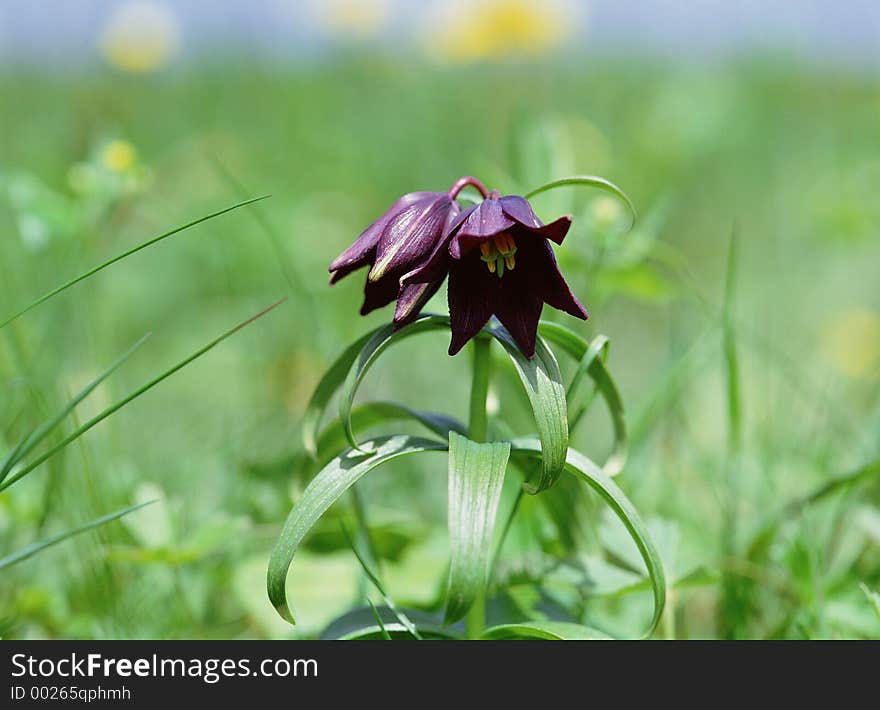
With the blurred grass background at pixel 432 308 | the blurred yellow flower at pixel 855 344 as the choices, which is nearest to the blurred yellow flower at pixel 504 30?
→ the blurred grass background at pixel 432 308

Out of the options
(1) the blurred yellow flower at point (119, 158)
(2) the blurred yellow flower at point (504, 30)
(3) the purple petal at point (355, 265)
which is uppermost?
(2) the blurred yellow flower at point (504, 30)

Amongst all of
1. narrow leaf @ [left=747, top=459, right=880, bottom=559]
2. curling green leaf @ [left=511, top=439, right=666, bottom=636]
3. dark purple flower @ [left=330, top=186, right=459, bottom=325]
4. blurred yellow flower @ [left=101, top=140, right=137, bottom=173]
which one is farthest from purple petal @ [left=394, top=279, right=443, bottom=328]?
blurred yellow flower @ [left=101, top=140, right=137, bottom=173]

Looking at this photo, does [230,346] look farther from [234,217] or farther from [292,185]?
[292,185]

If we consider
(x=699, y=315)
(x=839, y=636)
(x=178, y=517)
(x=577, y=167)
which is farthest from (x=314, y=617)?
(x=577, y=167)

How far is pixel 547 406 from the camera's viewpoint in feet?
3.41

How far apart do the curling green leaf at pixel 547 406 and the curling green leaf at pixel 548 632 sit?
0.53ft

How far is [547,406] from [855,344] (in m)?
2.11

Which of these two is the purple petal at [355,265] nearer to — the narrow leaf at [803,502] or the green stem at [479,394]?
the green stem at [479,394]

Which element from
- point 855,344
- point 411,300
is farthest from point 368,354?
point 855,344

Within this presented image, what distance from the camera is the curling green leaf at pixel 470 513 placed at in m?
0.97

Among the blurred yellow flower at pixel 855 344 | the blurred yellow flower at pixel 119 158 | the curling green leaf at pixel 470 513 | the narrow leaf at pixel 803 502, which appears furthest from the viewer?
the blurred yellow flower at pixel 855 344

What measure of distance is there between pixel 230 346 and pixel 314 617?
57.3 inches

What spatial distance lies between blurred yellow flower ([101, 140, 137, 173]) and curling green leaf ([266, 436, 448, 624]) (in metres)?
0.89

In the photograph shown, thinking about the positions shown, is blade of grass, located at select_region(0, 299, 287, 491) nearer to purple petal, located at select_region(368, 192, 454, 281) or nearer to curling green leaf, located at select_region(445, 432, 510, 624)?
purple petal, located at select_region(368, 192, 454, 281)
